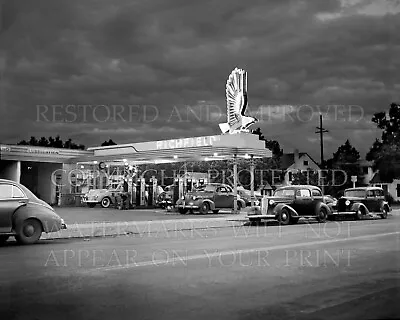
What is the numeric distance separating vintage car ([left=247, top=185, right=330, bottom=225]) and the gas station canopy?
6.45 meters

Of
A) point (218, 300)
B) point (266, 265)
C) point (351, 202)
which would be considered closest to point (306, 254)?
point (266, 265)

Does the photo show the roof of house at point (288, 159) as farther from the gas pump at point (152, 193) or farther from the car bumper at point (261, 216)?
the car bumper at point (261, 216)

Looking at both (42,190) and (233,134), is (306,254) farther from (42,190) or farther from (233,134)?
(42,190)

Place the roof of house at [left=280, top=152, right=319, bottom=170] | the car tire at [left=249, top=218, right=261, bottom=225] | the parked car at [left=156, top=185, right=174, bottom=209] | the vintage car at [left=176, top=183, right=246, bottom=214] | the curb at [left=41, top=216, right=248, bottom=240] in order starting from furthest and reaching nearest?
the roof of house at [left=280, top=152, right=319, bottom=170], the parked car at [left=156, top=185, right=174, bottom=209], the vintage car at [left=176, top=183, right=246, bottom=214], the car tire at [left=249, top=218, right=261, bottom=225], the curb at [left=41, top=216, right=248, bottom=240]

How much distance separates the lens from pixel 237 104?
3541cm

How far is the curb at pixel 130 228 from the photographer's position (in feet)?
60.8

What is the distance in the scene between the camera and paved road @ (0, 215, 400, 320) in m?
6.95

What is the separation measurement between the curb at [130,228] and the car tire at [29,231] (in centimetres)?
196

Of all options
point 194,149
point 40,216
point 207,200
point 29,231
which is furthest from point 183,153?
point 29,231

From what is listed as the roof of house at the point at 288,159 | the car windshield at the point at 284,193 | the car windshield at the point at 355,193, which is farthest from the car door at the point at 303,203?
the roof of house at the point at 288,159

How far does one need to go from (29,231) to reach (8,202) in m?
1.02

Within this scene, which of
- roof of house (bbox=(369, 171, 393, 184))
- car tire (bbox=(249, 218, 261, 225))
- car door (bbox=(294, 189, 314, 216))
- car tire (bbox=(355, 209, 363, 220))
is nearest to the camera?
car tire (bbox=(249, 218, 261, 225))

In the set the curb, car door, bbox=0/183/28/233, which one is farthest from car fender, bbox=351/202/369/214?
car door, bbox=0/183/28/233

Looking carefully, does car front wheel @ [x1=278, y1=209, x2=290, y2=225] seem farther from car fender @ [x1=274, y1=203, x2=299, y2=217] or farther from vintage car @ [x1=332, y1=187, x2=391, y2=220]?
vintage car @ [x1=332, y1=187, x2=391, y2=220]
